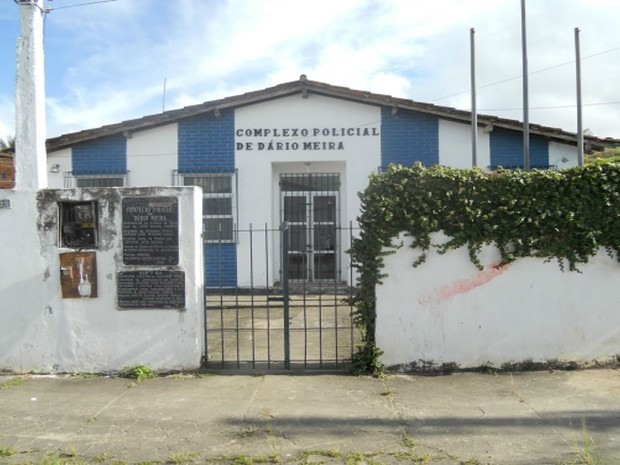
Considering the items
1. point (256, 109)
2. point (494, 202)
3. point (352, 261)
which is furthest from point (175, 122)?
point (494, 202)

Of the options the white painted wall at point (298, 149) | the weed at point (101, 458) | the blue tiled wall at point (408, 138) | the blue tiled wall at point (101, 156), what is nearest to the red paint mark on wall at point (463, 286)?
the weed at point (101, 458)

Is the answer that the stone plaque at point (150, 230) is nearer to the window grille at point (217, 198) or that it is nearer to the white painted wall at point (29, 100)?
the white painted wall at point (29, 100)

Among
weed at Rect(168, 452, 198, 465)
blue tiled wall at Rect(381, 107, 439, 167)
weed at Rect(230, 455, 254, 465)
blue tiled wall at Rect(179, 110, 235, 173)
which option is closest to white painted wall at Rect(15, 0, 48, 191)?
weed at Rect(168, 452, 198, 465)

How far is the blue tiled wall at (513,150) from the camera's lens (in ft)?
39.9

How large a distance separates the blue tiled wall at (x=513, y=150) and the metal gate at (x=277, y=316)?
12.3 feet

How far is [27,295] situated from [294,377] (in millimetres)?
3194

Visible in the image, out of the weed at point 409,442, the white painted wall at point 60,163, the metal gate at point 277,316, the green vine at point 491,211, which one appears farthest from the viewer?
the white painted wall at point 60,163

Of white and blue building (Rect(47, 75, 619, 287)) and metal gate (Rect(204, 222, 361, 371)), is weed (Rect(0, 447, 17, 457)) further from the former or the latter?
white and blue building (Rect(47, 75, 619, 287))

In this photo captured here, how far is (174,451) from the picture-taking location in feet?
14.4

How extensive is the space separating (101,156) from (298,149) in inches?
174

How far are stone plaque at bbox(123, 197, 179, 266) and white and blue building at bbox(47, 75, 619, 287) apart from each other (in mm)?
5850

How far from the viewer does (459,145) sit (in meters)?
12.3

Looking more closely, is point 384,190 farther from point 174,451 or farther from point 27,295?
point 27,295

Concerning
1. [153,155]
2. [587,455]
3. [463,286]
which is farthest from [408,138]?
[587,455]
